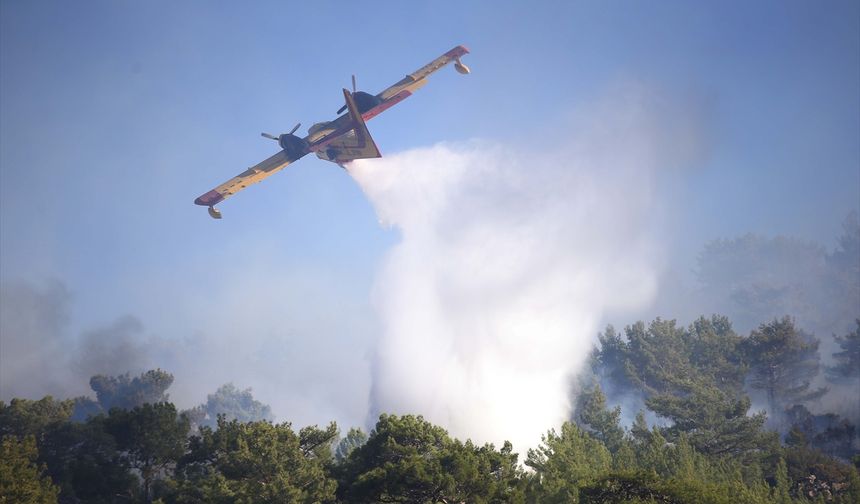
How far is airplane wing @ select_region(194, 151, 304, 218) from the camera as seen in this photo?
6349 centimetres

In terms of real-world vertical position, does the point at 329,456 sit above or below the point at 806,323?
below

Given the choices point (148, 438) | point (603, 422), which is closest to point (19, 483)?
point (148, 438)

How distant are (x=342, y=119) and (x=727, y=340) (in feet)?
257

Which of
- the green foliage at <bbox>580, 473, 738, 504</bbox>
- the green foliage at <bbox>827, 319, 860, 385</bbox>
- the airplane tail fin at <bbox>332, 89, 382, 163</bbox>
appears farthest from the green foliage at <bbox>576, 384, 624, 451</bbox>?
the green foliage at <bbox>827, 319, 860, 385</bbox>

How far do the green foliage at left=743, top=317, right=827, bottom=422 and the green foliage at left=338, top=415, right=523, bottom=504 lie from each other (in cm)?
6944

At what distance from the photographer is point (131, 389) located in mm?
167875

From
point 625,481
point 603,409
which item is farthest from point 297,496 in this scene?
point 603,409

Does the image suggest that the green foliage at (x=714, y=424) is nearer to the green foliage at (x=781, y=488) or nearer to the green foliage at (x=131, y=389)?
the green foliage at (x=781, y=488)

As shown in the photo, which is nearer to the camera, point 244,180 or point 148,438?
point 148,438

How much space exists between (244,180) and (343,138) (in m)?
12.0

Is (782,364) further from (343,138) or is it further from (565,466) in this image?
(343,138)

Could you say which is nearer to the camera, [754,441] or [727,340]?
[754,441]

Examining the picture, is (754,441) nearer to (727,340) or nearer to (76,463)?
(727,340)

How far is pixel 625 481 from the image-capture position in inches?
1412
